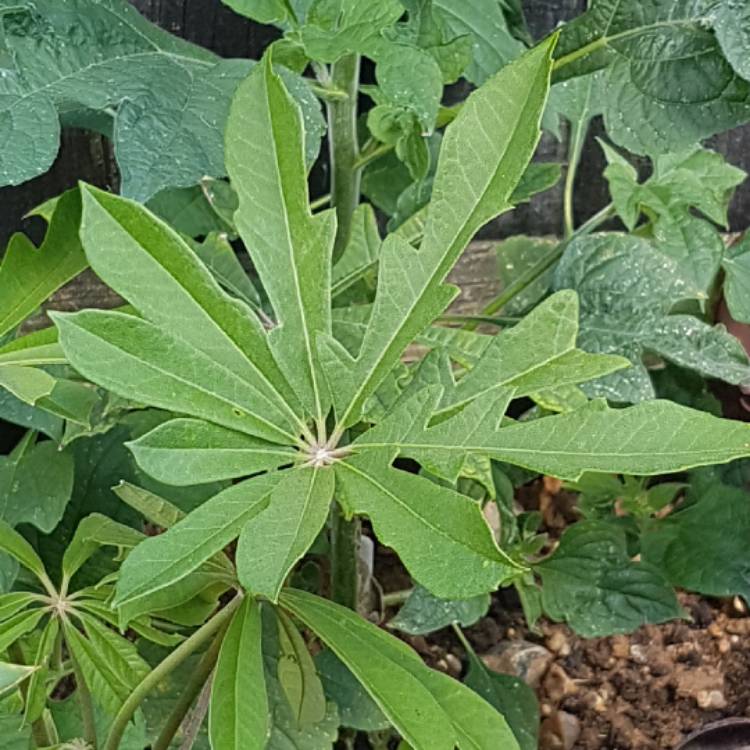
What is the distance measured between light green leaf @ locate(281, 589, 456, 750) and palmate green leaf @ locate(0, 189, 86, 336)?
252 mm

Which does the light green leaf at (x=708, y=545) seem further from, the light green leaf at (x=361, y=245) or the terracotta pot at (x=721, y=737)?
the light green leaf at (x=361, y=245)

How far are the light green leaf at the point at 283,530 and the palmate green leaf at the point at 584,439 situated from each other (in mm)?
52

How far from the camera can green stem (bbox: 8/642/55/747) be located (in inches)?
25.9

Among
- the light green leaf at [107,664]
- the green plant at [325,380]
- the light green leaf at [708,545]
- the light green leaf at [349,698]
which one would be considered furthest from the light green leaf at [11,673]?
the light green leaf at [708,545]

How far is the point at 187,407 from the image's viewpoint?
494 millimetres

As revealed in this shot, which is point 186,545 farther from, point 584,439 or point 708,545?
point 708,545

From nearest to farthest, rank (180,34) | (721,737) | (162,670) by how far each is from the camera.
Answer: (162,670)
(721,737)
(180,34)

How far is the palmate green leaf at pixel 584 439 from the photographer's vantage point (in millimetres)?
472

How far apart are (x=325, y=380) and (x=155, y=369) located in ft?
0.33

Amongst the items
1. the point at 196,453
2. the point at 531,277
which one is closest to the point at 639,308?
the point at 531,277

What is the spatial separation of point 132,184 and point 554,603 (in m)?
0.54

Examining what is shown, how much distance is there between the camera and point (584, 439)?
1.58ft

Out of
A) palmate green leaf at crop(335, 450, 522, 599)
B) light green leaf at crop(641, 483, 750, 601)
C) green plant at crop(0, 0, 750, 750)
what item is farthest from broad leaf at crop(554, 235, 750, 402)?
palmate green leaf at crop(335, 450, 522, 599)

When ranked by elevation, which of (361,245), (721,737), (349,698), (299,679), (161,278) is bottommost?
(721,737)
